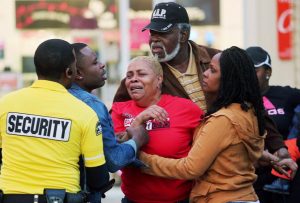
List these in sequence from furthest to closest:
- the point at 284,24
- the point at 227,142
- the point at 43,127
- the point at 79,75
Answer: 1. the point at 284,24
2. the point at 79,75
3. the point at 227,142
4. the point at 43,127

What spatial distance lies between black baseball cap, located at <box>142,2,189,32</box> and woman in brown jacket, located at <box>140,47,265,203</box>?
0.56m

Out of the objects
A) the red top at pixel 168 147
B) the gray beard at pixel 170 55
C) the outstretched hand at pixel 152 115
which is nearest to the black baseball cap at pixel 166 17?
the gray beard at pixel 170 55

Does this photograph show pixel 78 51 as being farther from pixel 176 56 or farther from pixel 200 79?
pixel 200 79

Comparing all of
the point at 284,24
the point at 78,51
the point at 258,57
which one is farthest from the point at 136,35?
the point at 78,51

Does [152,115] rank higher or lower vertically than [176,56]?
lower

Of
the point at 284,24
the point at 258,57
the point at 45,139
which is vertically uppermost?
the point at 284,24

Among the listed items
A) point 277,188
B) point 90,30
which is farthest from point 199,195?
point 90,30

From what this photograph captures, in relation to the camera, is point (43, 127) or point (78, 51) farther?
point (78, 51)

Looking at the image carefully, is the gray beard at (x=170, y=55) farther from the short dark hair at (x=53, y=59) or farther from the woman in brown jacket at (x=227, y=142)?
the short dark hair at (x=53, y=59)

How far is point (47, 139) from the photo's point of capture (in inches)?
161

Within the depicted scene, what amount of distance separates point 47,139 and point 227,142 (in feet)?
3.38

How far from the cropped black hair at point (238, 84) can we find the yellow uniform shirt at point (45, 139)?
2.65 ft

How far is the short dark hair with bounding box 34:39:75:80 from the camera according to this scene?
4.19m

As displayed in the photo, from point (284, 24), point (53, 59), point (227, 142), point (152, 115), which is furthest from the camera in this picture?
point (284, 24)
